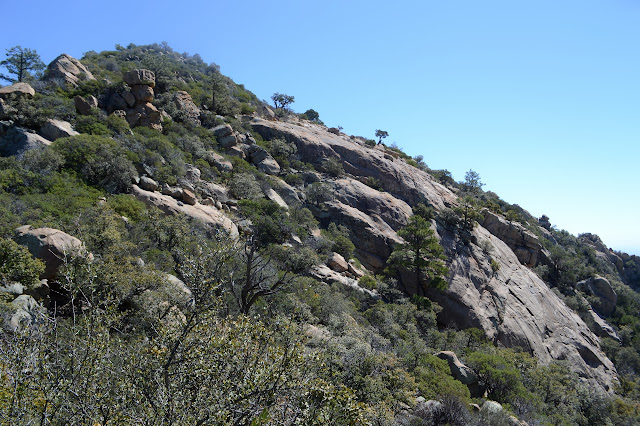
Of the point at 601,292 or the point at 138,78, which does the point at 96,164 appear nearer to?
the point at 138,78

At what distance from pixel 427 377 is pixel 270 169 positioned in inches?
1017

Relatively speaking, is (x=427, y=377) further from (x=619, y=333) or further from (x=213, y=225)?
(x=619, y=333)

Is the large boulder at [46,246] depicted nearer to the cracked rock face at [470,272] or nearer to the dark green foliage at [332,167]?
the cracked rock face at [470,272]

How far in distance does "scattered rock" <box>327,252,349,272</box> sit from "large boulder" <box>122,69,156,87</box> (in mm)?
22435

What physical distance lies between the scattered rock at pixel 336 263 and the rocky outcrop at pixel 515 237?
2302cm

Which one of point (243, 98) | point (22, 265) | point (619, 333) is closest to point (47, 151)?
point (22, 265)

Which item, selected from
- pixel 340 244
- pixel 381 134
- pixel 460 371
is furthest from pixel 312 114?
pixel 460 371

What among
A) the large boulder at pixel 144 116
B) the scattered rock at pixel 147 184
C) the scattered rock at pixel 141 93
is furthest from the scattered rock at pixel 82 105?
the scattered rock at pixel 147 184

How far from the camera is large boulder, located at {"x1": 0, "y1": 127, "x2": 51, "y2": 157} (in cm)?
2219

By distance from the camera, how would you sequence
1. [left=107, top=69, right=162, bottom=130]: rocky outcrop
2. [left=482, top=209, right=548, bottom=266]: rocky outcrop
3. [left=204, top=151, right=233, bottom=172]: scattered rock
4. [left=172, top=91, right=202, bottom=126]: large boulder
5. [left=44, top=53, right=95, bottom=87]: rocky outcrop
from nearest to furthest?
[left=107, top=69, right=162, bottom=130]: rocky outcrop
[left=44, top=53, right=95, bottom=87]: rocky outcrop
[left=204, top=151, right=233, bottom=172]: scattered rock
[left=172, top=91, right=202, bottom=126]: large boulder
[left=482, top=209, right=548, bottom=266]: rocky outcrop

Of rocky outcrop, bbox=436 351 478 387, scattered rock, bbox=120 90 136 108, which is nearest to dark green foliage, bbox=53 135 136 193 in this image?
scattered rock, bbox=120 90 136 108

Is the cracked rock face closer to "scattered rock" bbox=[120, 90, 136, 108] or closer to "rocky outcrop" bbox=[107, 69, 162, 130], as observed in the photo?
"rocky outcrop" bbox=[107, 69, 162, 130]

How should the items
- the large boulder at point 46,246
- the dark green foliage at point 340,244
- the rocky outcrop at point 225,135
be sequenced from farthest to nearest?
the rocky outcrop at point 225,135, the dark green foliage at point 340,244, the large boulder at point 46,246

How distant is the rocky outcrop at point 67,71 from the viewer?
106 feet
